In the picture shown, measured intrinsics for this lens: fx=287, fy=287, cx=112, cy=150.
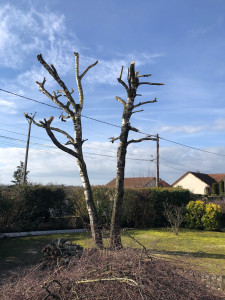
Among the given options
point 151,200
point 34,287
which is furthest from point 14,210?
point 34,287

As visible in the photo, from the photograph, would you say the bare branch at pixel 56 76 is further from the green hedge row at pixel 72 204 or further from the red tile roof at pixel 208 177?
the red tile roof at pixel 208 177

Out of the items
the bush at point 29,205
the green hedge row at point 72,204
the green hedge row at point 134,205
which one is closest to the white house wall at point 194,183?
the green hedge row at point 72,204

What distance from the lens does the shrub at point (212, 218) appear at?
48.8 ft

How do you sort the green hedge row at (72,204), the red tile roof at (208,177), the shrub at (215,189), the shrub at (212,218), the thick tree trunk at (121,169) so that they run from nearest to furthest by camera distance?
the thick tree trunk at (121,169), the green hedge row at (72,204), the shrub at (212,218), the shrub at (215,189), the red tile roof at (208,177)

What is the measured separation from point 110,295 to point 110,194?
12.9 m

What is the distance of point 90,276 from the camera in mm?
3002

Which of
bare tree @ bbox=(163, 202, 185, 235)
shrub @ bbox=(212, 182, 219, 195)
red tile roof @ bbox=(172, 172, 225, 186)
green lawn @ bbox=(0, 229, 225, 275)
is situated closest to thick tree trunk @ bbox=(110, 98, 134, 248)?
green lawn @ bbox=(0, 229, 225, 275)

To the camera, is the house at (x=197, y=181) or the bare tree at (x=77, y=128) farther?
the house at (x=197, y=181)

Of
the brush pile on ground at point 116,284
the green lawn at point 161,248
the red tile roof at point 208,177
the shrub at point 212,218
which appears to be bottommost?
the green lawn at point 161,248

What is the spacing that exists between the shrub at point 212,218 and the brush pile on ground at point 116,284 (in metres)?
12.5

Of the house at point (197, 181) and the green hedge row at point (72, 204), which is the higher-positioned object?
the house at point (197, 181)

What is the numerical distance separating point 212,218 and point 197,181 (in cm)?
3388

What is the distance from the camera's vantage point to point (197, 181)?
47.6m

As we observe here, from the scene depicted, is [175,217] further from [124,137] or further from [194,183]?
[194,183]
